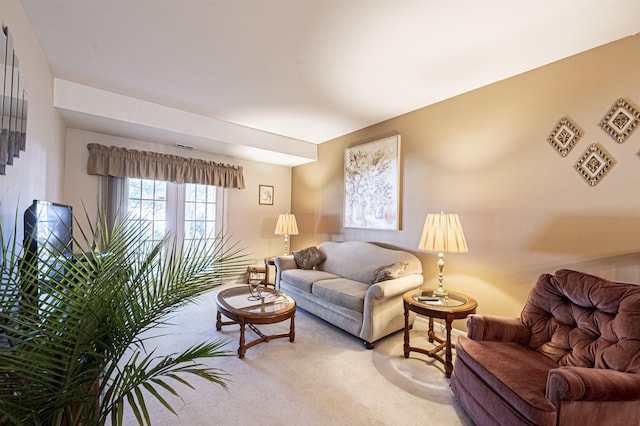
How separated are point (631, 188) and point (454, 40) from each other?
1699 mm

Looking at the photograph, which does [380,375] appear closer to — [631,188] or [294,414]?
[294,414]

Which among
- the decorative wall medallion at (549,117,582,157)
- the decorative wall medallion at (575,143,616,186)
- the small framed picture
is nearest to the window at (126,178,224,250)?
the small framed picture

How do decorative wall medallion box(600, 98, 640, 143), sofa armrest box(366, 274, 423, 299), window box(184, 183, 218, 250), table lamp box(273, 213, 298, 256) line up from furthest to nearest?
table lamp box(273, 213, 298, 256), window box(184, 183, 218, 250), sofa armrest box(366, 274, 423, 299), decorative wall medallion box(600, 98, 640, 143)

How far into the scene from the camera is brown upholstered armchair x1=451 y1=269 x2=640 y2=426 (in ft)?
4.21

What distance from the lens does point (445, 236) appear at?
7.92 feet

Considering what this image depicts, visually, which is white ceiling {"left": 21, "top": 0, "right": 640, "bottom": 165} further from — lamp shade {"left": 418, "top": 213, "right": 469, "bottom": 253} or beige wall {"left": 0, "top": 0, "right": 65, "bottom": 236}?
lamp shade {"left": 418, "top": 213, "right": 469, "bottom": 253}

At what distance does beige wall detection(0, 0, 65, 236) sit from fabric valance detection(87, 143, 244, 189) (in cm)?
56

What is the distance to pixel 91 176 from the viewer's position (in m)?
3.65

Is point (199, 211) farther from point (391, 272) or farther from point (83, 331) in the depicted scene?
point (83, 331)

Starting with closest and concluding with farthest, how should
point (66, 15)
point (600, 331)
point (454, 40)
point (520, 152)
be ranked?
1. point (600, 331)
2. point (66, 15)
3. point (454, 40)
4. point (520, 152)

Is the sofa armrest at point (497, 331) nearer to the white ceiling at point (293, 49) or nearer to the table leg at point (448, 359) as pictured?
the table leg at point (448, 359)

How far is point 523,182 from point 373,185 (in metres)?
1.75

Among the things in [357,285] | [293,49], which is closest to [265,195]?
[357,285]

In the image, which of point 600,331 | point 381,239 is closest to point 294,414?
point 600,331
